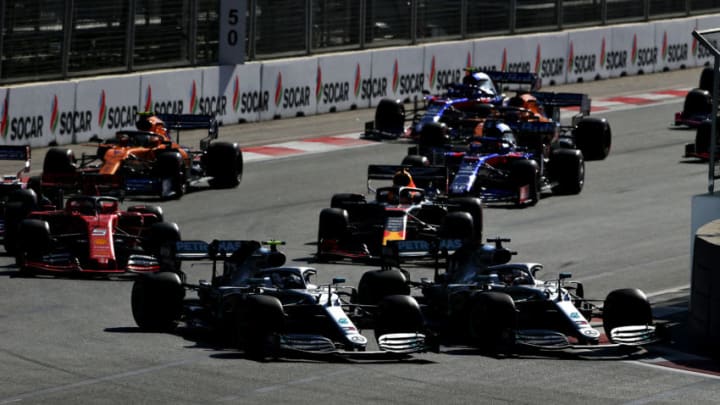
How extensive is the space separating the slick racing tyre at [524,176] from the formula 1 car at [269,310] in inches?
428

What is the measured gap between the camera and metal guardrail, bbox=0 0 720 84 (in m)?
38.7

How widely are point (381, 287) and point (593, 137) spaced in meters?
17.1

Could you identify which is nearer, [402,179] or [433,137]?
[402,179]

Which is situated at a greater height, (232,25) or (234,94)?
(232,25)

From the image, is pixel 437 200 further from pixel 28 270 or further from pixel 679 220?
pixel 28 270

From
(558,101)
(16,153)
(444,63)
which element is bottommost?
(16,153)

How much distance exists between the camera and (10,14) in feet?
125

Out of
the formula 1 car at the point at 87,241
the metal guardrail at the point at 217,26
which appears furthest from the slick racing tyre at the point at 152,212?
the metal guardrail at the point at 217,26

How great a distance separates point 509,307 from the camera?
64.7 feet

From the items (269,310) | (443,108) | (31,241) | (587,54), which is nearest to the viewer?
(269,310)

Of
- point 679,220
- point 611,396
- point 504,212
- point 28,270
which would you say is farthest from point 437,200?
point 611,396

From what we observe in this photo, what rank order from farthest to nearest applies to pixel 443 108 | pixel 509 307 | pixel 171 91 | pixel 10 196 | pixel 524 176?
pixel 171 91
pixel 443 108
pixel 524 176
pixel 10 196
pixel 509 307

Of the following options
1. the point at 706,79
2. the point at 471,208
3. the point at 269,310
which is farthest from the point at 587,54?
the point at 269,310

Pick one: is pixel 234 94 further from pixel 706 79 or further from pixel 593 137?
pixel 706 79
